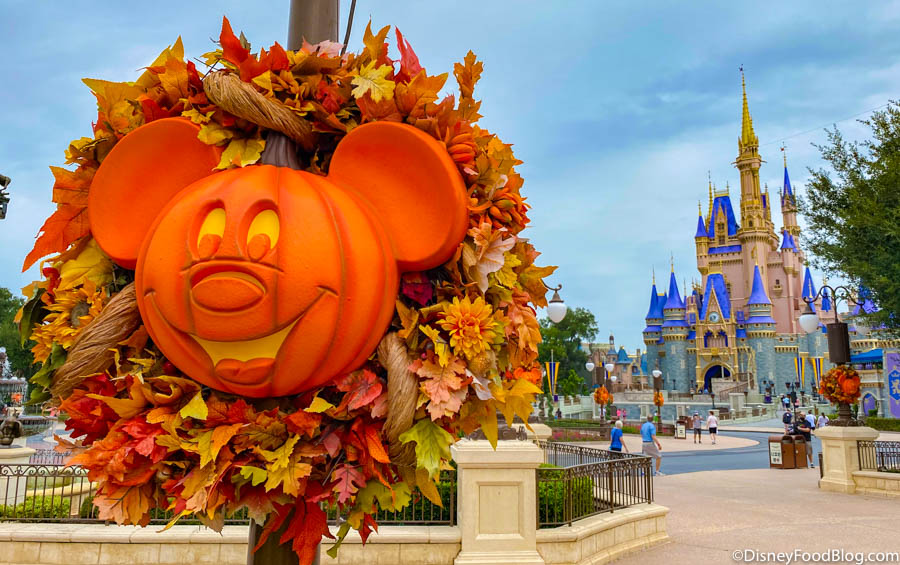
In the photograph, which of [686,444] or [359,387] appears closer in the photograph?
[359,387]

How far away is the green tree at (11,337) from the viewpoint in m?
47.4

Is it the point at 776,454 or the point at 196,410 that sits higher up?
the point at 196,410

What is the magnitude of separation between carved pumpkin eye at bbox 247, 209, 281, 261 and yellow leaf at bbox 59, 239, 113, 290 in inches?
25.6

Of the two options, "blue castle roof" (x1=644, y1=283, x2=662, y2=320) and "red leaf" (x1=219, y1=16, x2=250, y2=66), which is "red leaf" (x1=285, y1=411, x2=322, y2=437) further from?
"blue castle roof" (x1=644, y1=283, x2=662, y2=320)

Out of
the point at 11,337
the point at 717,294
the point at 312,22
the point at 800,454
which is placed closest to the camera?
the point at 312,22

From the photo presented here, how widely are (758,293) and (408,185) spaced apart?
68.9m

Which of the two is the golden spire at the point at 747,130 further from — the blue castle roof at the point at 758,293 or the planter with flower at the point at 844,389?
the planter with flower at the point at 844,389

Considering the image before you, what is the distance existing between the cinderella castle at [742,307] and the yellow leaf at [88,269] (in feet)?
205

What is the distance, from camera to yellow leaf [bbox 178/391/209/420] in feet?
5.63

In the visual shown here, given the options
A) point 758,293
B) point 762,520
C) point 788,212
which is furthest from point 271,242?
point 788,212

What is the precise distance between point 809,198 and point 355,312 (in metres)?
19.0

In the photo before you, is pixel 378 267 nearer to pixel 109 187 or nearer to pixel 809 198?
pixel 109 187

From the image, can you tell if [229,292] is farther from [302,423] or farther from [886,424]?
[886,424]

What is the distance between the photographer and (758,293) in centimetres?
6272
